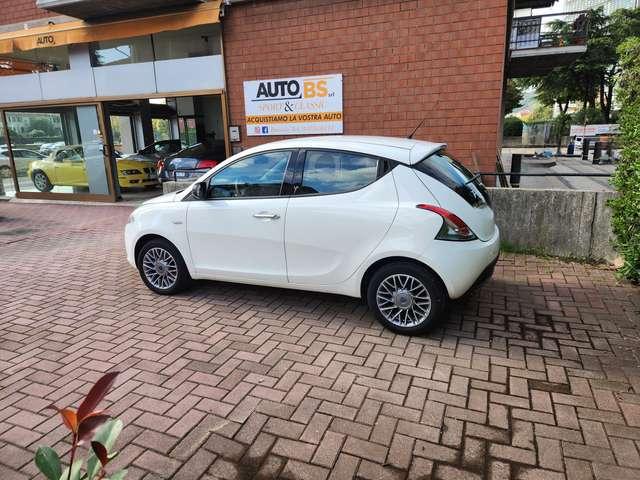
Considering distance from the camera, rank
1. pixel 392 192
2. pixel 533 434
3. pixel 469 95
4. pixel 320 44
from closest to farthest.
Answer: pixel 533 434 < pixel 392 192 < pixel 469 95 < pixel 320 44

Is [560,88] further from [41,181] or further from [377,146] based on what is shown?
[377,146]

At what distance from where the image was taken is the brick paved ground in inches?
97.0

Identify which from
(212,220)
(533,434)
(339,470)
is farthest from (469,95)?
(339,470)

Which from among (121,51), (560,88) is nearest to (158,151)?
(121,51)

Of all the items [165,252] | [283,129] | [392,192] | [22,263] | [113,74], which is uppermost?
[113,74]

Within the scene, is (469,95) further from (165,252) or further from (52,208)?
(52,208)

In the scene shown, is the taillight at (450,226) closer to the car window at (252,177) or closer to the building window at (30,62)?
the car window at (252,177)

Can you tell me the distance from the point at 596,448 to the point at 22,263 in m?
7.09

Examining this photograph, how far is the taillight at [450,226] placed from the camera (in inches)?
140

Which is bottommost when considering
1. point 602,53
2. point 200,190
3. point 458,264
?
point 458,264

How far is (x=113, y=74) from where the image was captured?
1030 cm

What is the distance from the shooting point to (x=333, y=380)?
3191 mm

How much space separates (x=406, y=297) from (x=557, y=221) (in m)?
3.18

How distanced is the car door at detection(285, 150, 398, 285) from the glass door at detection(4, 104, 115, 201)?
8779 mm
